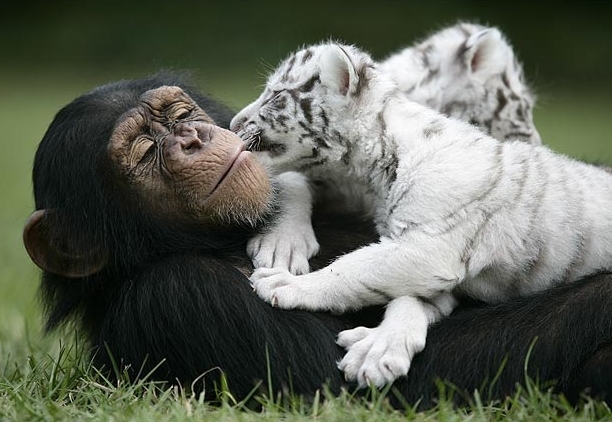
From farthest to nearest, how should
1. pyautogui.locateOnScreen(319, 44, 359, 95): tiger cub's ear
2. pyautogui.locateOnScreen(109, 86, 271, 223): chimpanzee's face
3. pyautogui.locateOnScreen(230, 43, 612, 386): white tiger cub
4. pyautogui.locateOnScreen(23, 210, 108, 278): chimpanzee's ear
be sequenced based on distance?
pyautogui.locateOnScreen(23, 210, 108, 278): chimpanzee's ear
pyautogui.locateOnScreen(109, 86, 271, 223): chimpanzee's face
pyautogui.locateOnScreen(319, 44, 359, 95): tiger cub's ear
pyautogui.locateOnScreen(230, 43, 612, 386): white tiger cub

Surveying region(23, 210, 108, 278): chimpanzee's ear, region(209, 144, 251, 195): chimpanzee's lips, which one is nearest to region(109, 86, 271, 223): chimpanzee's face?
region(209, 144, 251, 195): chimpanzee's lips

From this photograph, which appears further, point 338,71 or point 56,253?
point 56,253

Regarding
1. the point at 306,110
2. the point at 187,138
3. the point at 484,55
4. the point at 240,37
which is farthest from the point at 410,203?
the point at 240,37

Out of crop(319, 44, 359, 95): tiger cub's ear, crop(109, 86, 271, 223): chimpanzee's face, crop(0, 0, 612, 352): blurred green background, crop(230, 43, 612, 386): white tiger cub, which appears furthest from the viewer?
crop(0, 0, 612, 352): blurred green background

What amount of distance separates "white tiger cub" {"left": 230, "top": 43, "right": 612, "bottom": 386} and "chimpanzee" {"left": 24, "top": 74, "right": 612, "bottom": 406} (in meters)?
0.14

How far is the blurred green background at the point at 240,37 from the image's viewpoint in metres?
19.8

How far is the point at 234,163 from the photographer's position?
4.47 m

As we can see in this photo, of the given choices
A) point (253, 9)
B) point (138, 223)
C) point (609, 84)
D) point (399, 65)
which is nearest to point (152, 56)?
point (253, 9)

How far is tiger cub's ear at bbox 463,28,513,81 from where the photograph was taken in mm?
5926

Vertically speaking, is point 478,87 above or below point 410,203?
above

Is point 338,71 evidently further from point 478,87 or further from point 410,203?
point 478,87

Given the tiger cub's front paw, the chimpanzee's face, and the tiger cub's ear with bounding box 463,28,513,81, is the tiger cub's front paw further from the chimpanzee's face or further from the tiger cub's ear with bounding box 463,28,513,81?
Result: the tiger cub's ear with bounding box 463,28,513,81

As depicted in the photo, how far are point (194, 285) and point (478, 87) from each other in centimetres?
241

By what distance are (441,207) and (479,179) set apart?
0.75 ft
